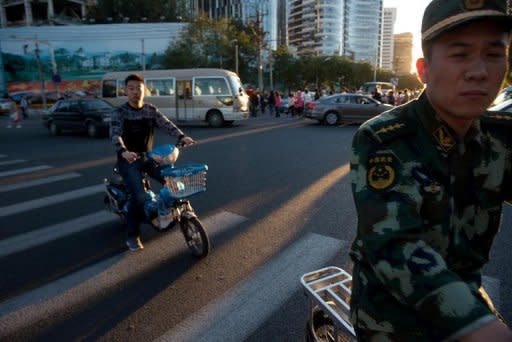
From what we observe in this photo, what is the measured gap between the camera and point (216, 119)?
1742 centimetres

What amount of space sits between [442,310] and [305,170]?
711 centimetres

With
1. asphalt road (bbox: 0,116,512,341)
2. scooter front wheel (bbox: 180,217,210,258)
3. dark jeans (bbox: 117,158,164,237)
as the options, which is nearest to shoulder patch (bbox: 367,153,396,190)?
asphalt road (bbox: 0,116,512,341)

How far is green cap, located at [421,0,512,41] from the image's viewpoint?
94cm

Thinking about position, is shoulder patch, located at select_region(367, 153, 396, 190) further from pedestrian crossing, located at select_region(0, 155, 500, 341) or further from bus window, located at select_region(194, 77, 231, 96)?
bus window, located at select_region(194, 77, 231, 96)

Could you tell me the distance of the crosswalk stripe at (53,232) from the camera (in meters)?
4.30

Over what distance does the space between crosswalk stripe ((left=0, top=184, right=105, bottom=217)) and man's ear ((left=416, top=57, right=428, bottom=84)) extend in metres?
6.01

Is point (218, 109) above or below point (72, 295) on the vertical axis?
above

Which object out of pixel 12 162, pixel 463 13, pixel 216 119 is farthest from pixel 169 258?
pixel 216 119

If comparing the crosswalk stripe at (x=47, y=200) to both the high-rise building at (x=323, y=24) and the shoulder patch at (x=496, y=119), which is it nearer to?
the shoulder patch at (x=496, y=119)

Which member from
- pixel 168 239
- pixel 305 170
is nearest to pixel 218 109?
pixel 305 170

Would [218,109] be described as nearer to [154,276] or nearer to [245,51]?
[154,276]

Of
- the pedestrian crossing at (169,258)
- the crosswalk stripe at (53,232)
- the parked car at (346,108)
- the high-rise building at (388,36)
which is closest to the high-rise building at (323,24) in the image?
the high-rise building at (388,36)

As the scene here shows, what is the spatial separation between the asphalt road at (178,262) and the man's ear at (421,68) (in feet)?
6.94

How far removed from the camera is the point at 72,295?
128 inches
